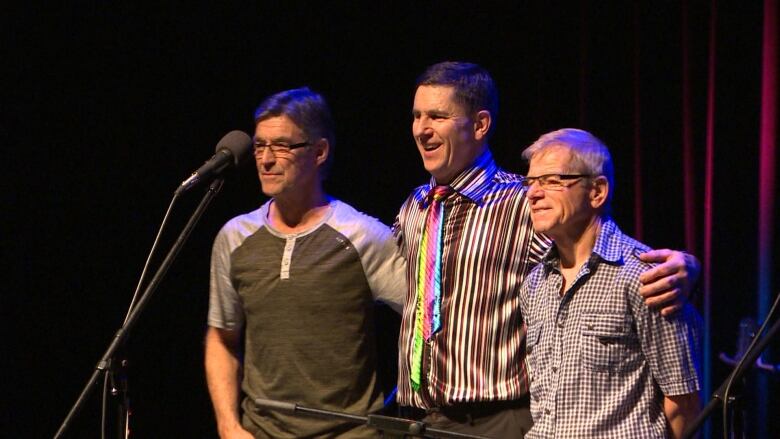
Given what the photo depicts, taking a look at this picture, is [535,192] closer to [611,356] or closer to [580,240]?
[580,240]

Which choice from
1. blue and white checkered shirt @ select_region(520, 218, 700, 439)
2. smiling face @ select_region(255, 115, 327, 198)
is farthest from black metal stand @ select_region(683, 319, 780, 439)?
smiling face @ select_region(255, 115, 327, 198)

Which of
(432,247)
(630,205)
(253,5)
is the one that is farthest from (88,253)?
(630,205)

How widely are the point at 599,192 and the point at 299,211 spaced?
104 centimetres

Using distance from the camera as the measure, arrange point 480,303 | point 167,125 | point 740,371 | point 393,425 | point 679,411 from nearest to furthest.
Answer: point 740,371 < point 393,425 < point 679,411 < point 480,303 < point 167,125

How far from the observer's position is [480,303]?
2643mm

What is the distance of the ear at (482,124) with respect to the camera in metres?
2.82

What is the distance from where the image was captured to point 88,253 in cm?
422

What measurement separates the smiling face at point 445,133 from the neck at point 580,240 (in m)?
0.47

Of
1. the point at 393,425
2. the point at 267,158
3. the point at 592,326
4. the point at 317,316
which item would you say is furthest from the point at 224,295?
the point at 592,326

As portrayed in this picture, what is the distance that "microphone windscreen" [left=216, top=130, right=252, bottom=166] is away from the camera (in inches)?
106

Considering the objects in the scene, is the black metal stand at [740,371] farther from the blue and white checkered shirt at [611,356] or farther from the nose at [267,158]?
the nose at [267,158]

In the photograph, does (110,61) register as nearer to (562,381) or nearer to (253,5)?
(253,5)

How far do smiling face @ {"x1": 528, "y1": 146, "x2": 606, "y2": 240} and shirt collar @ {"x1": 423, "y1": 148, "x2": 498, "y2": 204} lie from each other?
318mm

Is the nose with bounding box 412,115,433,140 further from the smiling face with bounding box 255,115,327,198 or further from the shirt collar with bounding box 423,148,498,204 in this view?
the smiling face with bounding box 255,115,327,198
